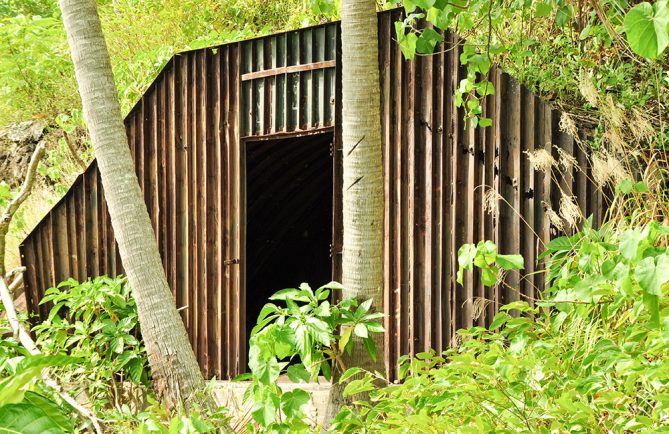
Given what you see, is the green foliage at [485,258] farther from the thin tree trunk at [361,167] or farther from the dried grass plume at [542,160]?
the dried grass plume at [542,160]

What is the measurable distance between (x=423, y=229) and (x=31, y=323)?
417cm

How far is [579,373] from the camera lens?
3.85 meters

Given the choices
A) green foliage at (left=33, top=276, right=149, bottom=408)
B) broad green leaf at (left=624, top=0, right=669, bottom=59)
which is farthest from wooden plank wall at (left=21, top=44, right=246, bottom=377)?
broad green leaf at (left=624, top=0, right=669, bottom=59)

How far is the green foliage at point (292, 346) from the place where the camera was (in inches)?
154

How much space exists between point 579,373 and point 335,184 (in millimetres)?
2829

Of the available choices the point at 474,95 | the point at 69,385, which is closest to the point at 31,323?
the point at 69,385

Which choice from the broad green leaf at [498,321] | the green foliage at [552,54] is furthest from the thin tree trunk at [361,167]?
the broad green leaf at [498,321]

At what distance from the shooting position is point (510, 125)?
5.53 m

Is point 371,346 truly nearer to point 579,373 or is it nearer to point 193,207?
point 579,373

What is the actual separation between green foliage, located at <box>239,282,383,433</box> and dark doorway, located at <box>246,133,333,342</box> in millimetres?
3458

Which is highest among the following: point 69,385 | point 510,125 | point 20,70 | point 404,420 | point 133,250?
point 20,70

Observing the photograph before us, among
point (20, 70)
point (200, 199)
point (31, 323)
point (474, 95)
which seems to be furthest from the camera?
point (20, 70)

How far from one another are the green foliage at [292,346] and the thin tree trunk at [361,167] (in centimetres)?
16

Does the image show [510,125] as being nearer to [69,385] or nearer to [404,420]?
[404,420]
